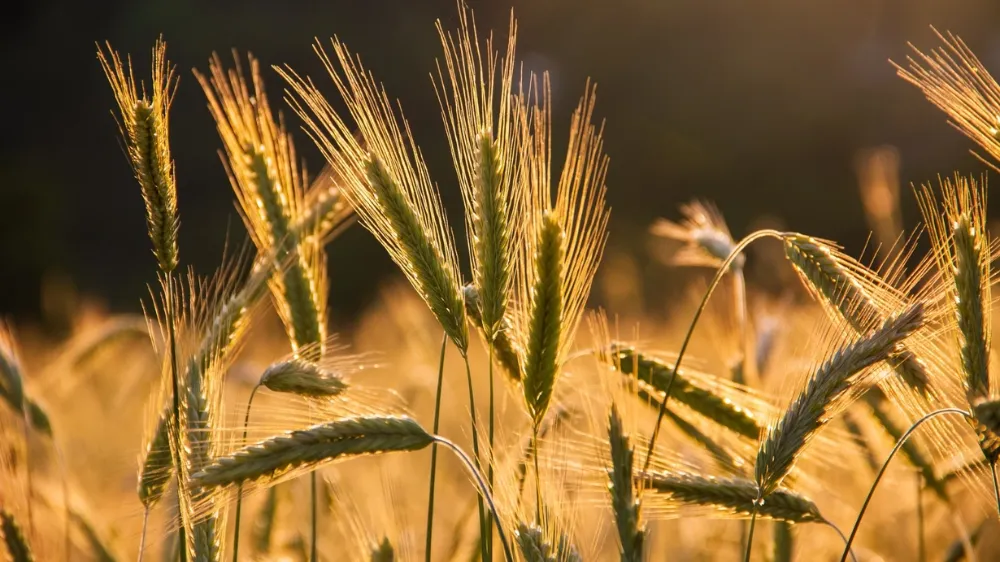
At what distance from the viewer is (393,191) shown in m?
1.46

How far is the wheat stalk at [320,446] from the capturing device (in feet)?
4.04

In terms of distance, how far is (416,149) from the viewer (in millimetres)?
1420

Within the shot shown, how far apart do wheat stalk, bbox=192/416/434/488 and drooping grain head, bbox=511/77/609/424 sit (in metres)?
0.20

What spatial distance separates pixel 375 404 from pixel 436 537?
4.63ft

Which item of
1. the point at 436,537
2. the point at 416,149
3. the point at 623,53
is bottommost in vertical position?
the point at 436,537

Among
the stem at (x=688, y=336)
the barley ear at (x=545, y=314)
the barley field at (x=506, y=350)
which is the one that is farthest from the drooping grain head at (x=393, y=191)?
the stem at (x=688, y=336)

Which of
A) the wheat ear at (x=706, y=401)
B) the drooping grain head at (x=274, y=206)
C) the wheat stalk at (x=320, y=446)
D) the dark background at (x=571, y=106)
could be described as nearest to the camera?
the wheat stalk at (x=320, y=446)

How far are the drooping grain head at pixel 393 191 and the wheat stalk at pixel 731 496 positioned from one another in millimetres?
422

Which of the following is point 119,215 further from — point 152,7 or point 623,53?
point 623,53

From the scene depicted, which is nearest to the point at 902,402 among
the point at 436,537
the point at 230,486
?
the point at 230,486

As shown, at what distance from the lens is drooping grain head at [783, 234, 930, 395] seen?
1430mm

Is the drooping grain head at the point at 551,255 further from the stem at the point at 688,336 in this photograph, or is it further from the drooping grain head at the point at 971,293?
the drooping grain head at the point at 971,293

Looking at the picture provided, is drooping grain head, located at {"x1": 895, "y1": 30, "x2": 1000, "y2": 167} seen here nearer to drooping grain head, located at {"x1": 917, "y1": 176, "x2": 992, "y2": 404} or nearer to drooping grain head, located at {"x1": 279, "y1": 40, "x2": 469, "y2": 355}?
drooping grain head, located at {"x1": 917, "y1": 176, "x2": 992, "y2": 404}

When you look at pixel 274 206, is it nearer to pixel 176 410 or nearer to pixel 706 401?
pixel 176 410
